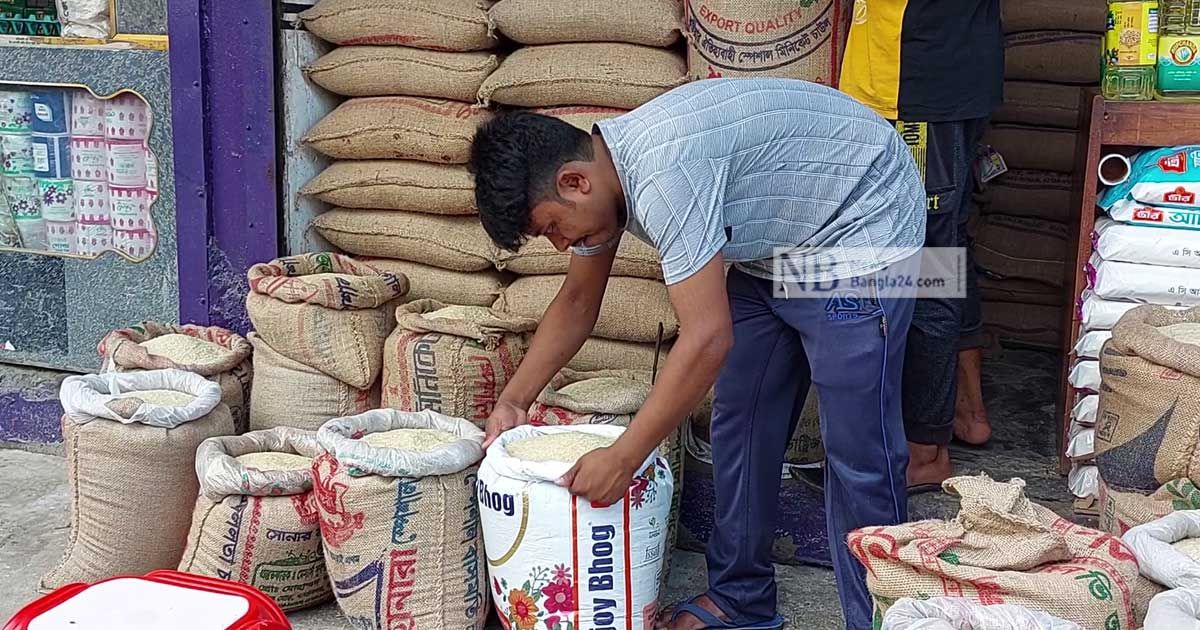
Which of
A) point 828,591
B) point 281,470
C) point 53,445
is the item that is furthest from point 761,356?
point 53,445

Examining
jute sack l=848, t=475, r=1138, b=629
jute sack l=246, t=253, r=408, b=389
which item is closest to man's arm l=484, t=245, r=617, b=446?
jute sack l=246, t=253, r=408, b=389

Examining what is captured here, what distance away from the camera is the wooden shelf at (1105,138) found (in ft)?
11.0

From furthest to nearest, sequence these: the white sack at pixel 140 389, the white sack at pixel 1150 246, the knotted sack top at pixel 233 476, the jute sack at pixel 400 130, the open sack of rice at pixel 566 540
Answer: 1. the jute sack at pixel 400 130
2. the white sack at pixel 1150 246
3. the white sack at pixel 140 389
4. the knotted sack top at pixel 233 476
5. the open sack of rice at pixel 566 540

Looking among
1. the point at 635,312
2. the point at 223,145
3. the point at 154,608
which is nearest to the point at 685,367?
the point at 154,608

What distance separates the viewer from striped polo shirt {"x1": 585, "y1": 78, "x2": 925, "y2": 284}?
239 centimetres

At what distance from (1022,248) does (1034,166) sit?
0.32m

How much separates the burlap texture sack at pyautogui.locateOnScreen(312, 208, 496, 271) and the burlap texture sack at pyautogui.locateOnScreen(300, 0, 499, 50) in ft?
1.64

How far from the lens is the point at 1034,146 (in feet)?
16.6

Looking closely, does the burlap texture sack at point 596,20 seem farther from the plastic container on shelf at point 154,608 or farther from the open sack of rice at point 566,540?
the plastic container on shelf at point 154,608

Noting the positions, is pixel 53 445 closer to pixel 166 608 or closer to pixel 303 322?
pixel 303 322

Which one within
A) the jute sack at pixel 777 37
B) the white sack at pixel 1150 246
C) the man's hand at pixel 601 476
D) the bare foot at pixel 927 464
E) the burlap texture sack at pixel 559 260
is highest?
the jute sack at pixel 777 37

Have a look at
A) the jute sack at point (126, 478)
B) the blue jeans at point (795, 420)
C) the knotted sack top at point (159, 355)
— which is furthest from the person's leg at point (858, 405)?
the knotted sack top at point (159, 355)

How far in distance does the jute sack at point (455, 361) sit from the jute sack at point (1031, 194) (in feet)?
7.96

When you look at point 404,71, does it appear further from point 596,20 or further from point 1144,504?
point 1144,504
